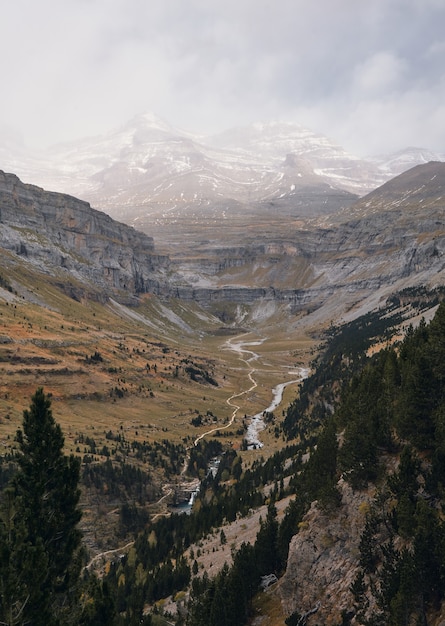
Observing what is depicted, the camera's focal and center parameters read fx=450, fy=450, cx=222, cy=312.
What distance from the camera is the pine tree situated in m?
24.5

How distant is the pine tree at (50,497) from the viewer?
80.2ft

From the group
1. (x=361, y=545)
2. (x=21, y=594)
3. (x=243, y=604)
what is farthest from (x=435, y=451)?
(x=21, y=594)

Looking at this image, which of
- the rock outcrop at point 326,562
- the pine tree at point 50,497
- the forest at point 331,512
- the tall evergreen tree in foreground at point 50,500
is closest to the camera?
the forest at point 331,512

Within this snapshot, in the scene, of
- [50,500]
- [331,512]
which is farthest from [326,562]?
[50,500]

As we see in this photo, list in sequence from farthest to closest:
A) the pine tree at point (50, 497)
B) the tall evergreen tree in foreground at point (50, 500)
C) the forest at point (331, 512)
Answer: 1. the pine tree at point (50, 497)
2. the tall evergreen tree in foreground at point (50, 500)
3. the forest at point (331, 512)

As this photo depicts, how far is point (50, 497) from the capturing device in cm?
2536

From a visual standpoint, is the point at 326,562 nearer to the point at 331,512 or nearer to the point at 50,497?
the point at 331,512

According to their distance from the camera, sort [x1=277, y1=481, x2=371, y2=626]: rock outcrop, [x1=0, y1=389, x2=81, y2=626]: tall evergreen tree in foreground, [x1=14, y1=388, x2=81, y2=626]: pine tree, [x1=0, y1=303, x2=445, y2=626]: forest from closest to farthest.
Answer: [x1=0, y1=303, x2=445, y2=626]: forest, [x1=0, y1=389, x2=81, y2=626]: tall evergreen tree in foreground, [x1=14, y1=388, x2=81, y2=626]: pine tree, [x1=277, y1=481, x2=371, y2=626]: rock outcrop

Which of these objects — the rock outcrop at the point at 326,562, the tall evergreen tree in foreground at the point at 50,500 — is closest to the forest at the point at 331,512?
the tall evergreen tree in foreground at the point at 50,500

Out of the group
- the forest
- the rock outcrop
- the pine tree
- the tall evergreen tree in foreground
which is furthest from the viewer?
the rock outcrop

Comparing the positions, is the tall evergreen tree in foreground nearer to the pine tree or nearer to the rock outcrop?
the pine tree

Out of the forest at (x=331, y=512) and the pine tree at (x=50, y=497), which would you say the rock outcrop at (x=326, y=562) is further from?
the pine tree at (x=50, y=497)

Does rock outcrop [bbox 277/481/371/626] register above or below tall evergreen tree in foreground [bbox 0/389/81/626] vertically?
below

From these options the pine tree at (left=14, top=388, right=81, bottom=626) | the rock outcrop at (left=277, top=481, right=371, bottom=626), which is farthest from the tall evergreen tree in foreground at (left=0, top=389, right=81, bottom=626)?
the rock outcrop at (left=277, top=481, right=371, bottom=626)
